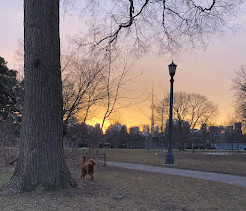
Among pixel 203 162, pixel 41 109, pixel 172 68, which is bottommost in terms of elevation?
pixel 203 162

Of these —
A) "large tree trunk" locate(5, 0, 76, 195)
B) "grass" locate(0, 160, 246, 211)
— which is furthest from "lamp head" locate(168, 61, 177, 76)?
"large tree trunk" locate(5, 0, 76, 195)

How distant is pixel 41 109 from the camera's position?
20.6 feet

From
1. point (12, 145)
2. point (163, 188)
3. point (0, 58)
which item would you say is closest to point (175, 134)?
point (0, 58)

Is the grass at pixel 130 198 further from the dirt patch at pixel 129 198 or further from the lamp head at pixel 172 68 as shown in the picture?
the lamp head at pixel 172 68

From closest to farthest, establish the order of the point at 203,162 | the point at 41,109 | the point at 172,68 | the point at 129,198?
the point at 129,198 < the point at 41,109 < the point at 172,68 < the point at 203,162

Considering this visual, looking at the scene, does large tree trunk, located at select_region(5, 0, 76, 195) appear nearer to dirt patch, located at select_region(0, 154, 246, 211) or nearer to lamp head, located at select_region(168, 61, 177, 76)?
dirt patch, located at select_region(0, 154, 246, 211)

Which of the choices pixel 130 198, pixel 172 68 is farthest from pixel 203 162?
pixel 130 198

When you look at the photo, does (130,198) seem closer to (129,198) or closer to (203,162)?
(129,198)

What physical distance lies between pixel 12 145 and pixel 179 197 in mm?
10567

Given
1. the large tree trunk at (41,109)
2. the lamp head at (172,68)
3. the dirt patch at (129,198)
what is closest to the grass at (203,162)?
the lamp head at (172,68)

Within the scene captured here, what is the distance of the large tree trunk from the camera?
6168mm

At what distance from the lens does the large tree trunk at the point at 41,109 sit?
6.17 meters

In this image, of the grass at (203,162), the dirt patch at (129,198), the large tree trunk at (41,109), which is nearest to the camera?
the dirt patch at (129,198)

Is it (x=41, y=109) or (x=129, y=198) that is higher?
(x=41, y=109)
